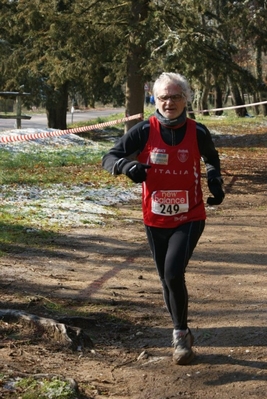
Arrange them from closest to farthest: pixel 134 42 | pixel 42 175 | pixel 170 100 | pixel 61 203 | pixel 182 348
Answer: pixel 170 100
pixel 182 348
pixel 61 203
pixel 42 175
pixel 134 42

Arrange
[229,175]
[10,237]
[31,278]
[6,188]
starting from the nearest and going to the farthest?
[31,278]
[10,237]
[6,188]
[229,175]

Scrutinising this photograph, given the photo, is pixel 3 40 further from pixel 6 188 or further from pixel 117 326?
pixel 117 326

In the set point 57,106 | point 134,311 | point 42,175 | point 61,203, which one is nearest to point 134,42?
point 42,175

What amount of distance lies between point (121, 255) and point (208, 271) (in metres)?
1.25

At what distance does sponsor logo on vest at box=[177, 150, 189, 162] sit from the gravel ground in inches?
207

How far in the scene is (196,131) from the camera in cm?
492

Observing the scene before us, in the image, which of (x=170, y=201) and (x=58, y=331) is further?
(x=58, y=331)

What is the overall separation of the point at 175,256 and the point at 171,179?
51 centimetres

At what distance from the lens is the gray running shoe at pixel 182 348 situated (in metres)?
4.89

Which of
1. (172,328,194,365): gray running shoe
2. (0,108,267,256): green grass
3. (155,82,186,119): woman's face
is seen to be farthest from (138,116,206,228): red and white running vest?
(0,108,267,256): green grass

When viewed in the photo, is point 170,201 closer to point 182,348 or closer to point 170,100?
point 170,100

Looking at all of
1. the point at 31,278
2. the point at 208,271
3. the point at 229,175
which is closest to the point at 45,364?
→ the point at 31,278

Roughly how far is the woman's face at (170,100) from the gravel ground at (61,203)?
526 cm

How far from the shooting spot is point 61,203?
37.8ft
